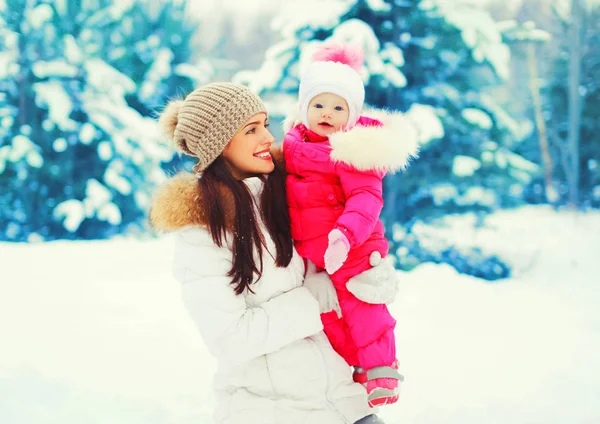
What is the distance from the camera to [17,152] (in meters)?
7.40

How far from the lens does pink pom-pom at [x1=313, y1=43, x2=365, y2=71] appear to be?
6.85ft

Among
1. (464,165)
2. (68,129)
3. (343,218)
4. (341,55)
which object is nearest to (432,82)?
(464,165)

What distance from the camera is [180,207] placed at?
1.73 meters

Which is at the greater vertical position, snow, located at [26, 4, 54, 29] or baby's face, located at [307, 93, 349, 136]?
baby's face, located at [307, 93, 349, 136]

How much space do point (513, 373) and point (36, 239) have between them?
22.8ft

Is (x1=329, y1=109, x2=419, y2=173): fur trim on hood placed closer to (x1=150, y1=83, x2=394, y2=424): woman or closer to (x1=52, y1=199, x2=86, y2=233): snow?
(x1=150, y1=83, x2=394, y2=424): woman

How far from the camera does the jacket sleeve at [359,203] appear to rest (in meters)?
1.68

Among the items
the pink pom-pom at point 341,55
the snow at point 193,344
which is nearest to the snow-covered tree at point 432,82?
the snow at point 193,344

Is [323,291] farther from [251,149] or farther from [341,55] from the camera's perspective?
[341,55]

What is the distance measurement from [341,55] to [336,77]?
176 mm

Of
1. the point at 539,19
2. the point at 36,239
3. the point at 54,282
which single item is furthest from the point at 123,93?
the point at 539,19

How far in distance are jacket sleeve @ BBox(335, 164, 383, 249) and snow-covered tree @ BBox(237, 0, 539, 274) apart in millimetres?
3607

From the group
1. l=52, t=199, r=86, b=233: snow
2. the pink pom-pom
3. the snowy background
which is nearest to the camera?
the pink pom-pom

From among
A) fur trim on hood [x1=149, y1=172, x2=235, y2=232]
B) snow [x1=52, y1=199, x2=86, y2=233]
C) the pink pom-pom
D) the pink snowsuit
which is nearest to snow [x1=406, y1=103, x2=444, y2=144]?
the pink pom-pom
